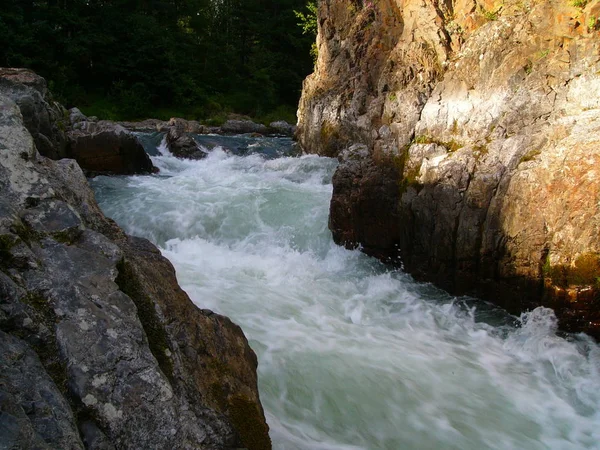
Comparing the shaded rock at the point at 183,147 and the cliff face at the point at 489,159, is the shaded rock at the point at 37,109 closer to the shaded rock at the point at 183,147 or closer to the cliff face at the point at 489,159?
the shaded rock at the point at 183,147

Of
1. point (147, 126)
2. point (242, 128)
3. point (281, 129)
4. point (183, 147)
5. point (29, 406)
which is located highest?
point (29, 406)

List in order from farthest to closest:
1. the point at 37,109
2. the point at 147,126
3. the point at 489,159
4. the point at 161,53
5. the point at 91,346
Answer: the point at 161,53, the point at 147,126, the point at 37,109, the point at 489,159, the point at 91,346

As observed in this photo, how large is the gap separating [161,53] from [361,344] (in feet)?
109

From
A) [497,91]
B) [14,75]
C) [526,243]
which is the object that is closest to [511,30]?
[497,91]

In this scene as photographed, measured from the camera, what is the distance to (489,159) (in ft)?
22.4

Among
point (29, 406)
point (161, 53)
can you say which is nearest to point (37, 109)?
point (29, 406)

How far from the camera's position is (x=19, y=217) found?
92.0 inches

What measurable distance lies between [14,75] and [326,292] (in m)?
11.1

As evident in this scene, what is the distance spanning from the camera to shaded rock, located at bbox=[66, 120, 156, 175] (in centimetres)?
1312

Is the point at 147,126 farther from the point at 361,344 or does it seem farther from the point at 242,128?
the point at 361,344

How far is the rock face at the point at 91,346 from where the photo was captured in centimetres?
178

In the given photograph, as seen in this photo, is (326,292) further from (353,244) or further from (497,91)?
(497,91)

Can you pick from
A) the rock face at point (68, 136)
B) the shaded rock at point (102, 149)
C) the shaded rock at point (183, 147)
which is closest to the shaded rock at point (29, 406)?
the rock face at point (68, 136)

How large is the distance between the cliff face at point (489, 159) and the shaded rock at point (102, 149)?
25.8ft
